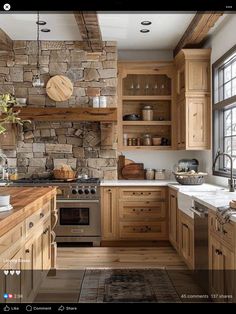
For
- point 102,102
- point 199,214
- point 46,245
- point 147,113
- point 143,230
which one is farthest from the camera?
point 147,113

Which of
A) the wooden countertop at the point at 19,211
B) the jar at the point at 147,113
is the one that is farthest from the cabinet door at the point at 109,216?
the wooden countertop at the point at 19,211

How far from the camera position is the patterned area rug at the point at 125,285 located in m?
2.66

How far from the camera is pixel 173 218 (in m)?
4.16

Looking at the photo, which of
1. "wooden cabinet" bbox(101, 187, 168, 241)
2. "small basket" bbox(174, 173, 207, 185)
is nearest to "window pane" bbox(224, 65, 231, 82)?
"small basket" bbox(174, 173, 207, 185)

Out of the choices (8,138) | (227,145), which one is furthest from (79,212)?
(227,145)

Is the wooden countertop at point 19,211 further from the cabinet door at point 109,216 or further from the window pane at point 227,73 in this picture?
the window pane at point 227,73

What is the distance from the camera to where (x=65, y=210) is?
14.3 ft

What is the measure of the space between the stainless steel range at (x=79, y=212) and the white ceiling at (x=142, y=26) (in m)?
1.79

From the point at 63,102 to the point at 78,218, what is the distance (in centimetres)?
151

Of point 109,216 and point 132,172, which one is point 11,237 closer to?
point 109,216

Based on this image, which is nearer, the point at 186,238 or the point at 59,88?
the point at 186,238

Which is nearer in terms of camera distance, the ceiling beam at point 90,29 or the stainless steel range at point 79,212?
the ceiling beam at point 90,29

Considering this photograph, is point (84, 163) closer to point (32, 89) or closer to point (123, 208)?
point (123, 208)
